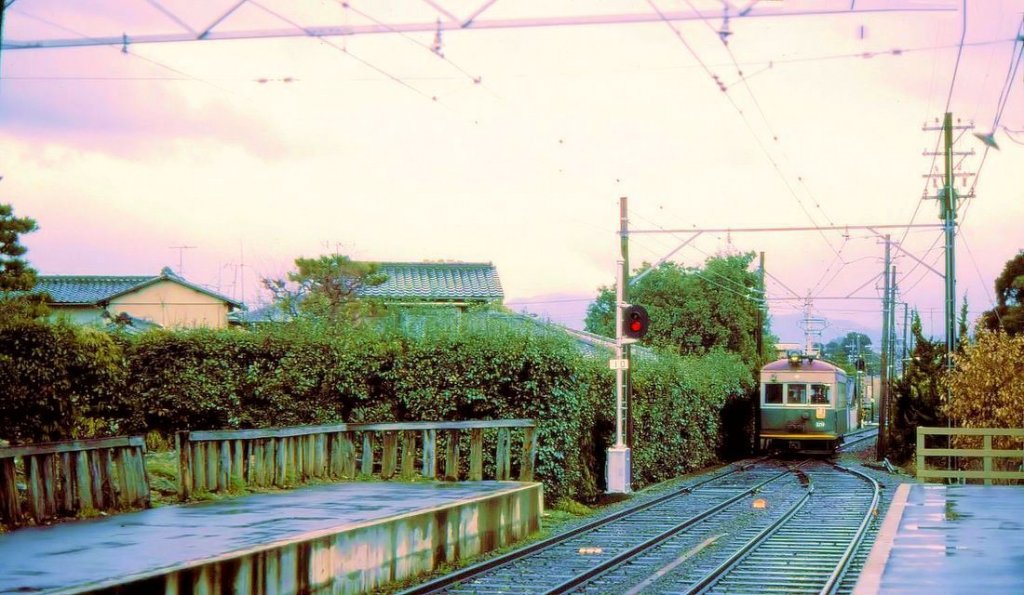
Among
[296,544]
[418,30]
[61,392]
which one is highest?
[418,30]

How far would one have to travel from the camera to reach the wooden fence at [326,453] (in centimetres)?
1359

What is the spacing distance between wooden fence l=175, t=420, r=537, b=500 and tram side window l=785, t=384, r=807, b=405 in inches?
862

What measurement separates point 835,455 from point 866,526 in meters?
28.0

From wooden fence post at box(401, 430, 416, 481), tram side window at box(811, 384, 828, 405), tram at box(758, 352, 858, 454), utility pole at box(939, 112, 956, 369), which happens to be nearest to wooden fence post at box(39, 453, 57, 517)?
wooden fence post at box(401, 430, 416, 481)

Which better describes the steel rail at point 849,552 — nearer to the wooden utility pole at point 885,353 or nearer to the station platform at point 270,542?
the station platform at point 270,542

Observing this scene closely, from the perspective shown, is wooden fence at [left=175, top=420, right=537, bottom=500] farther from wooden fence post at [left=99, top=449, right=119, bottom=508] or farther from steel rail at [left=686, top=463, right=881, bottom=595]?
steel rail at [left=686, top=463, right=881, bottom=595]

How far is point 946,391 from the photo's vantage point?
28.4 meters

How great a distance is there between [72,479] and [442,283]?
35.3 m

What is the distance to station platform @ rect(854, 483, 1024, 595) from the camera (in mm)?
9906

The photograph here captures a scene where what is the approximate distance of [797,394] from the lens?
39781mm

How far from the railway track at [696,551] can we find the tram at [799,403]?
15.8 m

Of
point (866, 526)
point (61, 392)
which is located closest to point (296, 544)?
point (61, 392)

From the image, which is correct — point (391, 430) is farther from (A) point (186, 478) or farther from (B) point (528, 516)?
(A) point (186, 478)

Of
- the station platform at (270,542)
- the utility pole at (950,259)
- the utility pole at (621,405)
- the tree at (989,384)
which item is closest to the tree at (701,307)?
the utility pole at (950,259)
